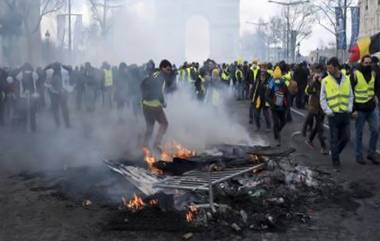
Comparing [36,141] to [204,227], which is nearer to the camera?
[204,227]

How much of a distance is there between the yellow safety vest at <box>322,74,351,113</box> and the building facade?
4955 centimetres

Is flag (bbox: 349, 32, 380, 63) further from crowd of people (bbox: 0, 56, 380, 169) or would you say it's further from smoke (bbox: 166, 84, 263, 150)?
smoke (bbox: 166, 84, 263, 150)

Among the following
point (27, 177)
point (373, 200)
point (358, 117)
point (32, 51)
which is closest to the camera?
point (373, 200)

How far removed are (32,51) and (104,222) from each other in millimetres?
22770

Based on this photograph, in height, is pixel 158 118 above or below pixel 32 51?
below

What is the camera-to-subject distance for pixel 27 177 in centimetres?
746

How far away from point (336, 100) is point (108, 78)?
34.2 ft

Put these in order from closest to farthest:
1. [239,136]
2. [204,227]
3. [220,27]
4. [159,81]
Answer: [204,227]
[159,81]
[239,136]
[220,27]

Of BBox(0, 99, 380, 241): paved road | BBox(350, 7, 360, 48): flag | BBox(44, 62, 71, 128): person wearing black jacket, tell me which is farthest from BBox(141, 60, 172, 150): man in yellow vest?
BBox(350, 7, 360, 48): flag

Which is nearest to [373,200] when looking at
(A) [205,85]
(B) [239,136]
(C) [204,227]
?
(C) [204,227]

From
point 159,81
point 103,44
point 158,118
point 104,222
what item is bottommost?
point 104,222

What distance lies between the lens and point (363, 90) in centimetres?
790

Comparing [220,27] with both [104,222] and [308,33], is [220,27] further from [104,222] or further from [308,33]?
[308,33]

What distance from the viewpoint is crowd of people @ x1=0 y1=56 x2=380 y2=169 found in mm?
7828
